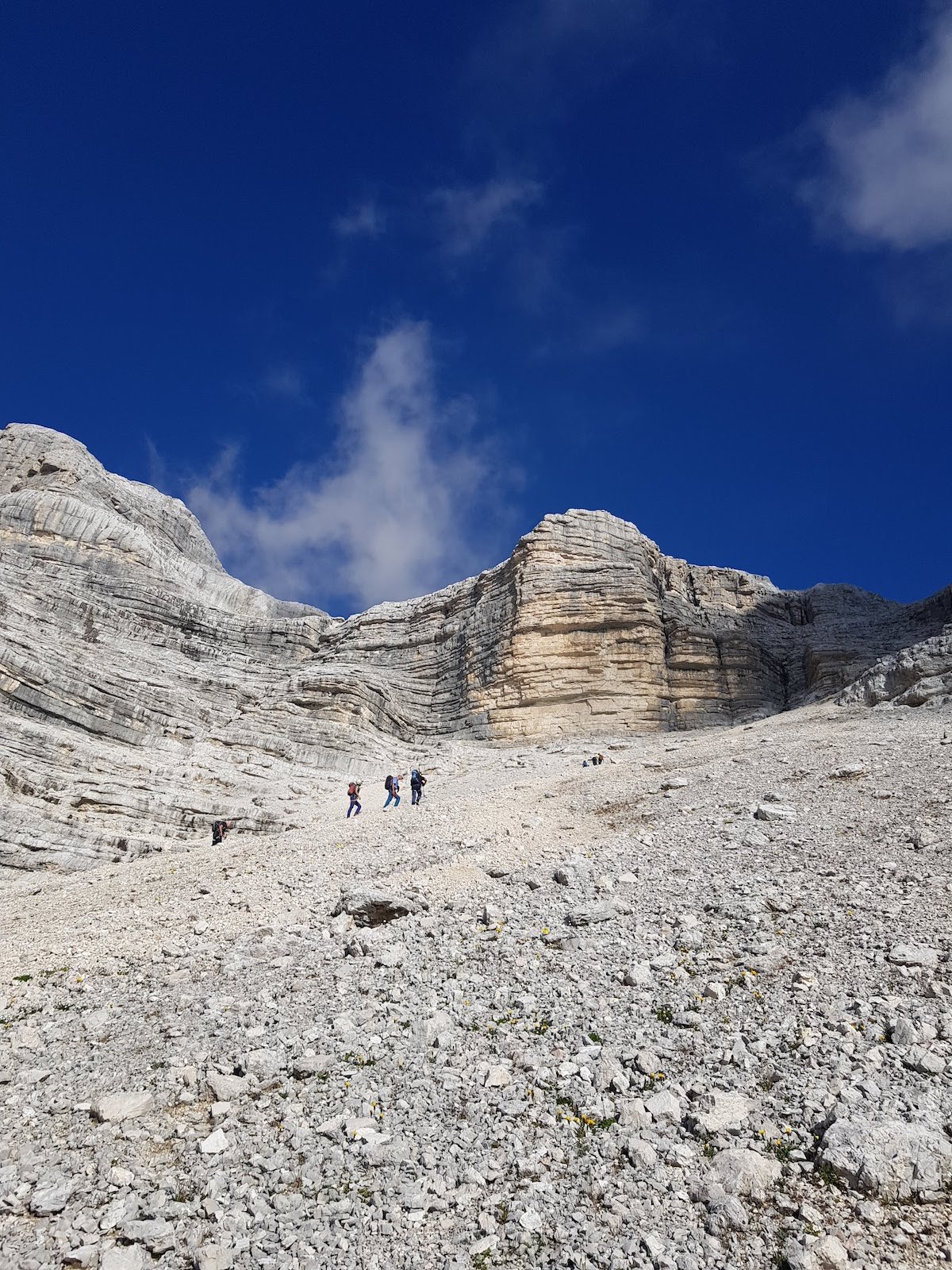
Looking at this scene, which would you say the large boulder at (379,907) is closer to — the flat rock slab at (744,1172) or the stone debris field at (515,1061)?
the stone debris field at (515,1061)

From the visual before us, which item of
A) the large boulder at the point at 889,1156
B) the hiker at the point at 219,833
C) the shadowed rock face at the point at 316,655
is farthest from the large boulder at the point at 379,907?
the shadowed rock face at the point at 316,655

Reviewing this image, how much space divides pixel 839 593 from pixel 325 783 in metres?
48.7

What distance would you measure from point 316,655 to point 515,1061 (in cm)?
5086

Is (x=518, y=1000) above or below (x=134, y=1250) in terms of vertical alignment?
above

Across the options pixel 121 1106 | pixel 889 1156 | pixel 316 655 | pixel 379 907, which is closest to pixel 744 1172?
pixel 889 1156

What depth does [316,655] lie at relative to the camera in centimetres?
5684

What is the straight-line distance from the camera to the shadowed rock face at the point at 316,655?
31.3 m

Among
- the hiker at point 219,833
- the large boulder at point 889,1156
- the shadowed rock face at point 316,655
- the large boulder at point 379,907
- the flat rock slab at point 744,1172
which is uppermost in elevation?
the shadowed rock face at point 316,655

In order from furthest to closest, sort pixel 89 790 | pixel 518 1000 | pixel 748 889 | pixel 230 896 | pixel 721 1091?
pixel 89 790 < pixel 230 896 < pixel 748 889 < pixel 518 1000 < pixel 721 1091

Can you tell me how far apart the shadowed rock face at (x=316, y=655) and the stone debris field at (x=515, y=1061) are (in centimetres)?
1743

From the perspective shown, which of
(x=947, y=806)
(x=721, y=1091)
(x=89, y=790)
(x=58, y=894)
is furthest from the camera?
(x=89, y=790)

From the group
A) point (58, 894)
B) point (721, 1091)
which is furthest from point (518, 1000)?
point (58, 894)

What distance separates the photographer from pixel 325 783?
116 ft

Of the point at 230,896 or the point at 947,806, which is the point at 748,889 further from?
the point at 230,896
